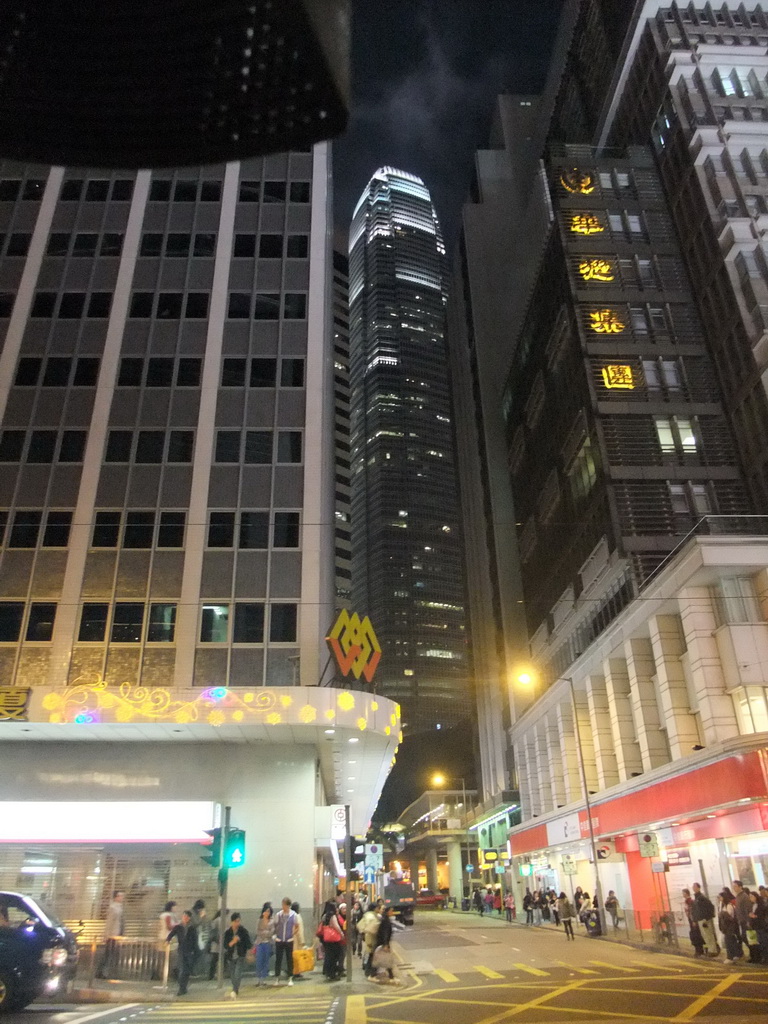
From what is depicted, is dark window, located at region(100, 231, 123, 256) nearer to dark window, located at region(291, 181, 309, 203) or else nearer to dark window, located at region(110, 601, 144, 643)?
dark window, located at region(291, 181, 309, 203)

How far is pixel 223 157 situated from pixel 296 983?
19.6m

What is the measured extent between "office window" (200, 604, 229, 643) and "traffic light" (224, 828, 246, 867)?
9622 mm

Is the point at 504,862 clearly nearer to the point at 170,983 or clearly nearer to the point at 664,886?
the point at 664,886

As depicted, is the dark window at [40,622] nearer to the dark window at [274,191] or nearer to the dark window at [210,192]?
the dark window at [210,192]

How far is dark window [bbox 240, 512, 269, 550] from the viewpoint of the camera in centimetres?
2677

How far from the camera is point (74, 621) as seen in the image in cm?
2534

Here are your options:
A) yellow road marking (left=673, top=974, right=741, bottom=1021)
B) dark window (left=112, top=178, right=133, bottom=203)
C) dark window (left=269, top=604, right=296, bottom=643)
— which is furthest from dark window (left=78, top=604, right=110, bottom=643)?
yellow road marking (left=673, top=974, right=741, bottom=1021)

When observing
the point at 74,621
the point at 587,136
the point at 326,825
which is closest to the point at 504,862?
the point at 326,825

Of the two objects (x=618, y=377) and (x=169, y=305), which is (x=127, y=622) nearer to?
(x=169, y=305)

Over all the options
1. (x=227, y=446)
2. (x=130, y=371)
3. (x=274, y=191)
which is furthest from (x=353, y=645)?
(x=274, y=191)

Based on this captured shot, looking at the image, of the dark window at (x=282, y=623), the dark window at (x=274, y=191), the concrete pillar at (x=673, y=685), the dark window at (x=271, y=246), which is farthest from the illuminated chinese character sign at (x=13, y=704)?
the dark window at (x=274, y=191)

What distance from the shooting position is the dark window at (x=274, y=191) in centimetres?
3409

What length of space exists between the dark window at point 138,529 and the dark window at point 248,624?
4120mm

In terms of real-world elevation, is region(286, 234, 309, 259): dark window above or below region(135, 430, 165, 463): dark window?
above
